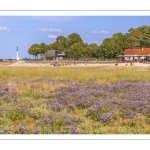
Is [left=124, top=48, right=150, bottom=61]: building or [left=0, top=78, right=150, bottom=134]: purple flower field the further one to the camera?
[left=124, top=48, right=150, bottom=61]: building

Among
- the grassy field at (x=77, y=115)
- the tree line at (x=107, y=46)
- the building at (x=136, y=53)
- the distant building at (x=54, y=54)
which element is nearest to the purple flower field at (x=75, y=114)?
the grassy field at (x=77, y=115)

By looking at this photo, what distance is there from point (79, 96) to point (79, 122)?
3797 mm

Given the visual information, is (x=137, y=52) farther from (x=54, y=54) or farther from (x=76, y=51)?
(x=54, y=54)

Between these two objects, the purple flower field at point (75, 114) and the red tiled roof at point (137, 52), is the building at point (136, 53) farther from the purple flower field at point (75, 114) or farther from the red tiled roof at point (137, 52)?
the purple flower field at point (75, 114)

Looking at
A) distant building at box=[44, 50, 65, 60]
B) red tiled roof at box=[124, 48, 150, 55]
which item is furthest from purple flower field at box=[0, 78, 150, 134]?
distant building at box=[44, 50, 65, 60]

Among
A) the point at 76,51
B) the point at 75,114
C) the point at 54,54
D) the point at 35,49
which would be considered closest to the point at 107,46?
the point at 76,51

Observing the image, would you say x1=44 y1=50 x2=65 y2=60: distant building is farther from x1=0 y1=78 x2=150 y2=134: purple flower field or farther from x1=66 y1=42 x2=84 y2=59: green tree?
x1=0 y1=78 x2=150 y2=134: purple flower field

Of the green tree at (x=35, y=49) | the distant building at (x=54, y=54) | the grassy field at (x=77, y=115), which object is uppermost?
the green tree at (x=35, y=49)

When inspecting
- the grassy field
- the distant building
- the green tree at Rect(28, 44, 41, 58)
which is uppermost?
the green tree at Rect(28, 44, 41, 58)

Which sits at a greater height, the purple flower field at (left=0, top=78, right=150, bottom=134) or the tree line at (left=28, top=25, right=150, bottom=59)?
the tree line at (left=28, top=25, right=150, bottom=59)

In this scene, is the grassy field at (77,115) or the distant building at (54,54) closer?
the grassy field at (77,115)

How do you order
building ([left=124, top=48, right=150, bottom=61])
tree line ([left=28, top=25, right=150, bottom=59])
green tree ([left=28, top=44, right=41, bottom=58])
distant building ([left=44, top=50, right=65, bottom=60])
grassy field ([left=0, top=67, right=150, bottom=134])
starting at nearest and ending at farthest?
grassy field ([left=0, top=67, right=150, bottom=134]), building ([left=124, top=48, right=150, bottom=61]), tree line ([left=28, top=25, right=150, bottom=59]), distant building ([left=44, top=50, right=65, bottom=60]), green tree ([left=28, top=44, right=41, bottom=58])
